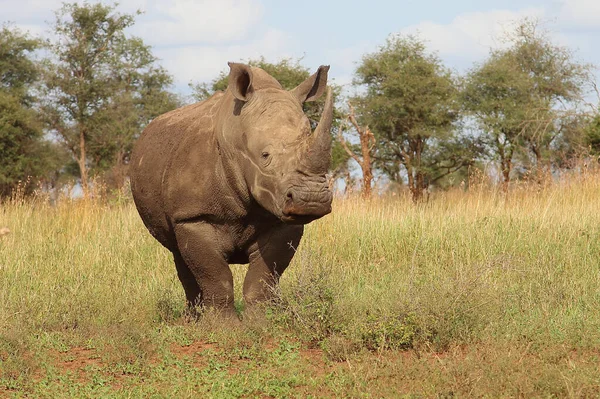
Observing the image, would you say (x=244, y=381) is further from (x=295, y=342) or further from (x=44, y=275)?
(x=44, y=275)

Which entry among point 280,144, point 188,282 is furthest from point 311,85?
point 188,282

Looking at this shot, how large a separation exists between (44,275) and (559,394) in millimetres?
6435

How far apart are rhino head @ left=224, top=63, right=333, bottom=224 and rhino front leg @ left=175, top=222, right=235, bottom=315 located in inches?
20.2

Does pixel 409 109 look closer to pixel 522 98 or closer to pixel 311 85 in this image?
pixel 522 98

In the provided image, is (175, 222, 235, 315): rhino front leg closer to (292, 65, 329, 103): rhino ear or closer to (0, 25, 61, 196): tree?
(292, 65, 329, 103): rhino ear

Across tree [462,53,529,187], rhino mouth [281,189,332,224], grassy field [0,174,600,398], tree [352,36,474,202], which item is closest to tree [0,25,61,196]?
tree [352,36,474,202]

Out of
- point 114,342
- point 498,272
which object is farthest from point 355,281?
point 114,342

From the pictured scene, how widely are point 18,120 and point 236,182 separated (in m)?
25.7

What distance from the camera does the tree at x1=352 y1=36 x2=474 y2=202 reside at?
30828 millimetres

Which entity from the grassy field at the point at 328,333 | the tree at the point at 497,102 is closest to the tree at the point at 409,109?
the tree at the point at 497,102

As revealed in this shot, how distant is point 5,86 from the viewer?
3356 cm

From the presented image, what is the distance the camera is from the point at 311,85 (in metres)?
6.87

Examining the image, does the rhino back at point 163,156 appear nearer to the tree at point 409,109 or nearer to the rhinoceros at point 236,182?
the rhinoceros at point 236,182

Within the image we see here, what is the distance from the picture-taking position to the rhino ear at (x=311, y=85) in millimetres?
6828
